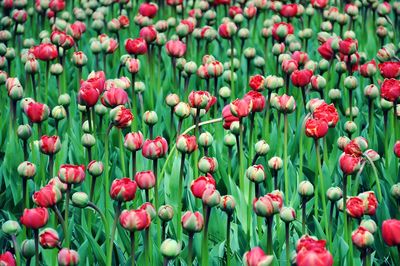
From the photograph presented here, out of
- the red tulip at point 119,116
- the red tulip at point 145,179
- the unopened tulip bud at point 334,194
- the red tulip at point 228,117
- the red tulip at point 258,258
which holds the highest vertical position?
the red tulip at point 119,116

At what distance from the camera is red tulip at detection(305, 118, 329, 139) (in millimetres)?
2387

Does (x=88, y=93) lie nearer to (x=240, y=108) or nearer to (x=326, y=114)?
(x=240, y=108)

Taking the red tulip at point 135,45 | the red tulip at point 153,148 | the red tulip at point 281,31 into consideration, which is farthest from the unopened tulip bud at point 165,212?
the red tulip at point 281,31

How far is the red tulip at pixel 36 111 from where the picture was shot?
2.70 metres

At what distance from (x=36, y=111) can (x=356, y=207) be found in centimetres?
117

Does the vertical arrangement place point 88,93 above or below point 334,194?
above

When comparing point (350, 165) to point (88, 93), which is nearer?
point (350, 165)

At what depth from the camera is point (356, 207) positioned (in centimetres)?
212

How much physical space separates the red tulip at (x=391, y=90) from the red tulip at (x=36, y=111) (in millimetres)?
1171

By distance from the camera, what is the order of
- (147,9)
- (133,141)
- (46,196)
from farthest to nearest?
1. (147,9)
2. (133,141)
3. (46,196)

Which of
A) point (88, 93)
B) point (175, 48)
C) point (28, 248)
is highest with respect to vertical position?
point (88, 93)

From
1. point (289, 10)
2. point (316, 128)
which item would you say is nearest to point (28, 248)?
point (316, 128)

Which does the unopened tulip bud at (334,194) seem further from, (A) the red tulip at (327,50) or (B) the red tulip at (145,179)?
(A) the red tulip at (327,50)

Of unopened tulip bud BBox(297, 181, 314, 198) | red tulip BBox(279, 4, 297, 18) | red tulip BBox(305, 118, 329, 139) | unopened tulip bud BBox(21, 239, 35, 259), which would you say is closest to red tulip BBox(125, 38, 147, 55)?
red tulip BBox(279, 4, 297, 18)
